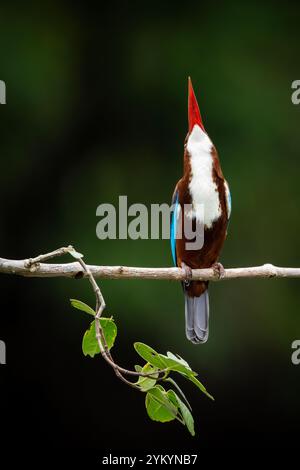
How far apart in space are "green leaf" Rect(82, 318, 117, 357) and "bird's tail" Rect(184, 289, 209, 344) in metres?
1.28

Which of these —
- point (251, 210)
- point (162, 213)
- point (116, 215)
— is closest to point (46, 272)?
point (162, 213)

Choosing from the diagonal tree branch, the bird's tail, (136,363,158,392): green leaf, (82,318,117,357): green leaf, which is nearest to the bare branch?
the diagonal tree branch

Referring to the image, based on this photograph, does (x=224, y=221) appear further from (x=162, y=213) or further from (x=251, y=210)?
(x=251, y=210)

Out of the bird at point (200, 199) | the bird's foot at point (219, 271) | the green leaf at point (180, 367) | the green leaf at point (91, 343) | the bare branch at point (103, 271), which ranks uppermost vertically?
the bird at point (200, 199)

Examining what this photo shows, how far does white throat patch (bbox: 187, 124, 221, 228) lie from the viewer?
236cm

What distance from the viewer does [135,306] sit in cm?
353

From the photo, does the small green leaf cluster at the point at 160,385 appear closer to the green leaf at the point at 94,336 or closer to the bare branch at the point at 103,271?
the green leaf at the point at 94,336

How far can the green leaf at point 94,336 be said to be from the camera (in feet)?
4.31

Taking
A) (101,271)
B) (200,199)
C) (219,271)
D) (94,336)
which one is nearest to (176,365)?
(94,336)

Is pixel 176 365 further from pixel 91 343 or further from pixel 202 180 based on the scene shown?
pixel 202 180

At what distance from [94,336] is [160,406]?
17 cm

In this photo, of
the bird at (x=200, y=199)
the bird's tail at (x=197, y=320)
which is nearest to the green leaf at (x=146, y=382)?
the bird at (x=200, y=199)

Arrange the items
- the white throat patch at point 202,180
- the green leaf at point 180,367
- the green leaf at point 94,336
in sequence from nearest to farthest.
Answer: the green leaf at point 180,367 → the green leaf at point 94,336 → the white throat patch at point 202,180

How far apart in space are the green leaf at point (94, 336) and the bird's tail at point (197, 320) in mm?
1284
